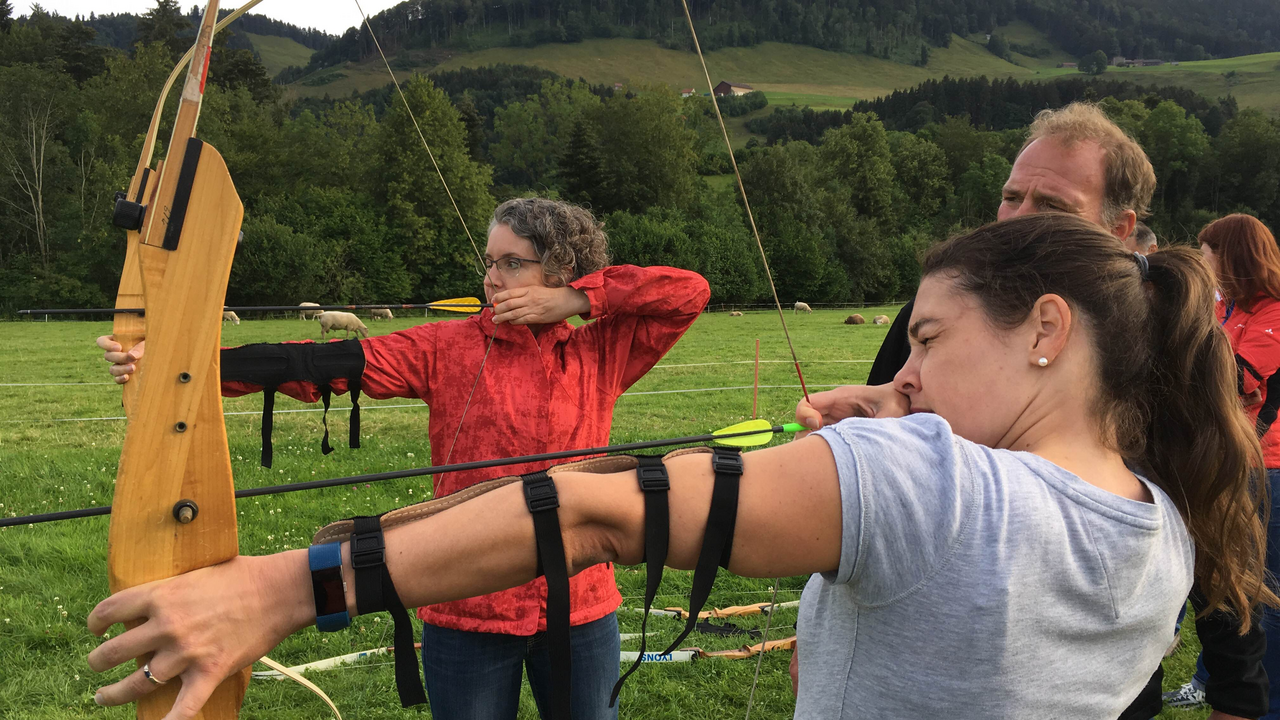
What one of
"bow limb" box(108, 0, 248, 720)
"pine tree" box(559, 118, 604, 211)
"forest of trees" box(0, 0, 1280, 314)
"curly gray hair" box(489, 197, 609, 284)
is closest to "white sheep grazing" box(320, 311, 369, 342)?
"forest of trees" box(0, 0, 1280, 314)

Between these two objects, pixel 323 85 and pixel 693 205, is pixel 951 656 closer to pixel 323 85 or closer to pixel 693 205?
pixel 693 205

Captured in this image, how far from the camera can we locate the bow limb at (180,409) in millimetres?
938

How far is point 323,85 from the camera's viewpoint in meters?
61.3

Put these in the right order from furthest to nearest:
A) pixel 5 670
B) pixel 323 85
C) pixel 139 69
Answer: pixel 323 85 → pixel 139 69 → pixel 5 670

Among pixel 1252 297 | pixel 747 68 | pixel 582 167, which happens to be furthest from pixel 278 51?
pixel 1252 297

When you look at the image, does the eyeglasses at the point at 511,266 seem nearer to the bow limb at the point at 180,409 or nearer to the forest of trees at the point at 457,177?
the bow limb at the point at 180,409

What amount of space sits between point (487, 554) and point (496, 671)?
4.34ft

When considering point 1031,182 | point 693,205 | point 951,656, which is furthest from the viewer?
point 693,205

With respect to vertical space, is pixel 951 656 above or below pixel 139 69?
below

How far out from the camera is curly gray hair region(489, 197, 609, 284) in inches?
89.6

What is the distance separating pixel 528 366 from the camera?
7.00ft

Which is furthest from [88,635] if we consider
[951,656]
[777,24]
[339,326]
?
[777,24]

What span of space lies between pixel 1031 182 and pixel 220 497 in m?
2.08

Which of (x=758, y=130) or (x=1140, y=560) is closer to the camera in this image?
(x=1140, y=560)
